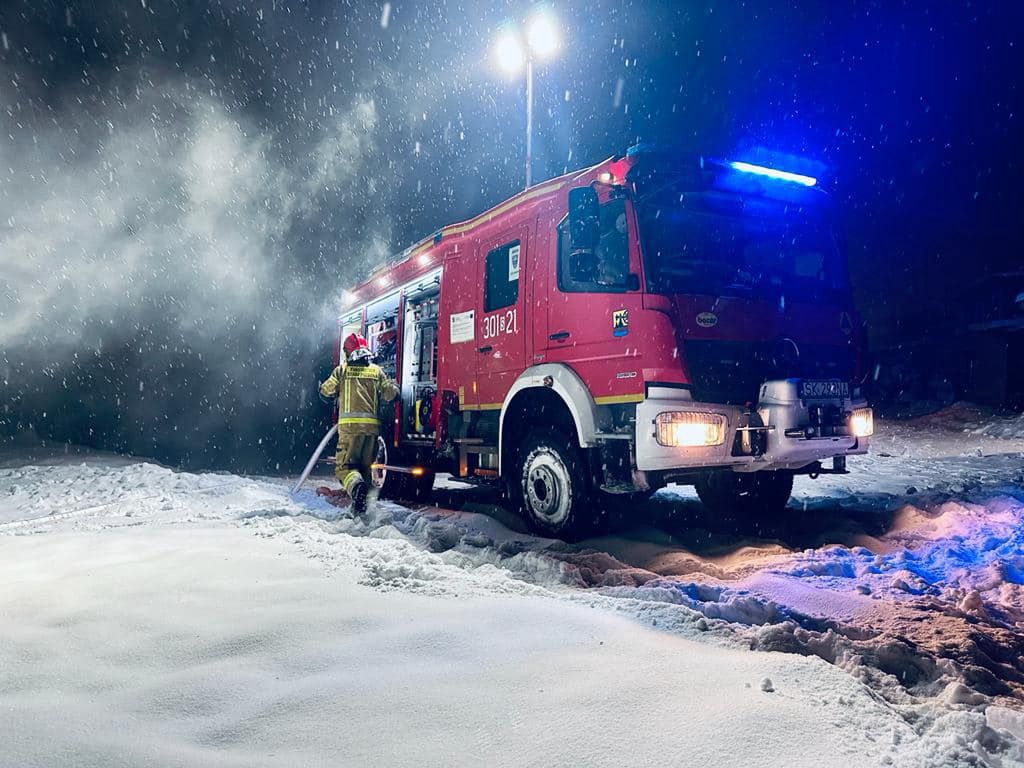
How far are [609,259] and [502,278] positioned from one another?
5.52 feet

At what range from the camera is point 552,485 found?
5.54m

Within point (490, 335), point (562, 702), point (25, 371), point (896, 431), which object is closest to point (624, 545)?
point (490, 335)

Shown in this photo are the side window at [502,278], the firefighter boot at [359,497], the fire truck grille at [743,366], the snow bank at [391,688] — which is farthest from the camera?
the firefighter boot at [359,497]

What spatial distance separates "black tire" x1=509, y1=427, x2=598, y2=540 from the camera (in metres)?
5.31

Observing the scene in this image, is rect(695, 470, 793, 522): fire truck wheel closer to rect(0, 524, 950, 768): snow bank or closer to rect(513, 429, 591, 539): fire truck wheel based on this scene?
rect(513, 429, 591, 539): fire truck wheel

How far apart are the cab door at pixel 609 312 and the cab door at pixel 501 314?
2.32 ft

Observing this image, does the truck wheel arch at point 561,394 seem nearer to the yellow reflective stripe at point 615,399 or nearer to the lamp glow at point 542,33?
the yellow reflective stripe at point 615,399

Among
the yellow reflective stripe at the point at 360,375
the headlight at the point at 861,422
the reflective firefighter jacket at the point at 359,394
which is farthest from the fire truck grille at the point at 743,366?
the yellow reflective stripe at the point at 360,375

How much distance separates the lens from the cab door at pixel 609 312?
15.9 feet

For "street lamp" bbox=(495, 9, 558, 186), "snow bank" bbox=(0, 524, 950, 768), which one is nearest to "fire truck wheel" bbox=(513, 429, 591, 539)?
"snow bank" bbox=(0, 524, 950, 768)

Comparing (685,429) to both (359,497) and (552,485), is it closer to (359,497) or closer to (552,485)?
(552,485)

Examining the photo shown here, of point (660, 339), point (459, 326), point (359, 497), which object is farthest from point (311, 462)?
point (660, 339)

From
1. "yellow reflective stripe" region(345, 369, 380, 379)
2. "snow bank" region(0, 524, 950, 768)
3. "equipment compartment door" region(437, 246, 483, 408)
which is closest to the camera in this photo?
"snow bank" region(0, 524, 950, 768)

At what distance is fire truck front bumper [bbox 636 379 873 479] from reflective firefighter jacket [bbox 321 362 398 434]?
366 centimetres
